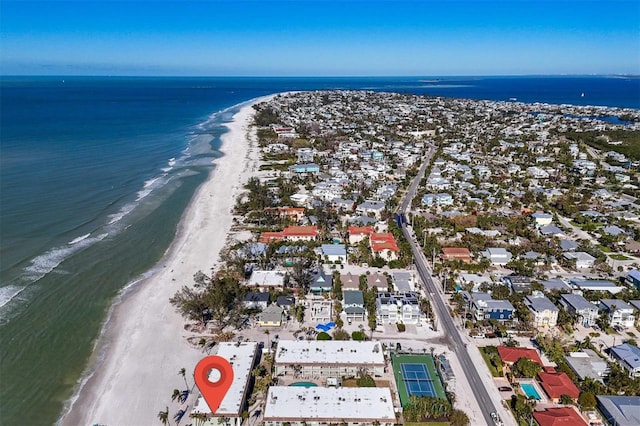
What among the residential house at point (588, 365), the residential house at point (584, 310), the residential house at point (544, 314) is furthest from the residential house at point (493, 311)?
the residential house at point (588, 365)

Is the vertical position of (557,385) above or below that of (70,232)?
above

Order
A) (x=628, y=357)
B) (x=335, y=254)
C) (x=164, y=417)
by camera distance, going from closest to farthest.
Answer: (x=164, y=417) → (x=628, y=357) → (x=335, y=254)

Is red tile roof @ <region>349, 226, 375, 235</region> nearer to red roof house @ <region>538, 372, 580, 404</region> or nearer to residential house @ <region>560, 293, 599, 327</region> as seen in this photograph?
residential house @ <region>560, 293, 599, 327</region>

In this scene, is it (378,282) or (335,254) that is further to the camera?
(335,254)

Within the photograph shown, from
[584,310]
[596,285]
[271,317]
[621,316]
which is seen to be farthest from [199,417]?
[596,285]

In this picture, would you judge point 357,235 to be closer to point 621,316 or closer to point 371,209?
point 371,209
